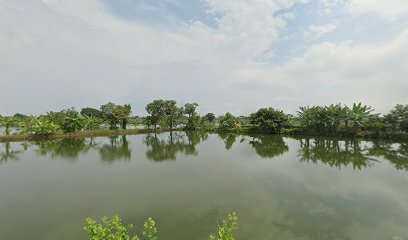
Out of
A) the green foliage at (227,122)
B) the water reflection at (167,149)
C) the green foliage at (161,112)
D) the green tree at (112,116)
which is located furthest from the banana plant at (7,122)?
the green foliage at (227,122)

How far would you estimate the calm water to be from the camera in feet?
18.0

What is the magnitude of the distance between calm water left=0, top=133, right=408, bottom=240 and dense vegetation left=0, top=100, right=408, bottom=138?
13.8 m

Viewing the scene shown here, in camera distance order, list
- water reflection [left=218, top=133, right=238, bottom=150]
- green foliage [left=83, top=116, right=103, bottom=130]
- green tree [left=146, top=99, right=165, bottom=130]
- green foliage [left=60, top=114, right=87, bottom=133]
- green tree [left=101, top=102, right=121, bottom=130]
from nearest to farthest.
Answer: water reflection [left=218, top=133, right=238, bottom=150] < green foliage [left=60, top=114, right=87, bottom=133] < green foliage [left=83, top=116, right=103, bottom=130] < green tree [left=101, top=102, right=121, bottom=130] < green tree [left=146, top=99, right=165, bottom=130]

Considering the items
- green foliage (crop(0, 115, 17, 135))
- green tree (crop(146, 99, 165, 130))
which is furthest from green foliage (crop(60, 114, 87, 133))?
green tree (crop(146, 99, 165, 130))

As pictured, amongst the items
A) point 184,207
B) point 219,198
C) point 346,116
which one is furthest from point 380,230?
point 346,116

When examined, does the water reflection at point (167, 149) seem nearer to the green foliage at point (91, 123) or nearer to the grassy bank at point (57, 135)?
the grassy bank at point (57, 135)

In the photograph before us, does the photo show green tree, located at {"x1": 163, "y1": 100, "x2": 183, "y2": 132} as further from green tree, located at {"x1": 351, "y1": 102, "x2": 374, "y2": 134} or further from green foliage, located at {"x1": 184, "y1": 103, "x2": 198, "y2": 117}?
green tree, located at {"x1": 351, "y1": 102, "x2": 374, "y2": 134}

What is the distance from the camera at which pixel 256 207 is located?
6.77m

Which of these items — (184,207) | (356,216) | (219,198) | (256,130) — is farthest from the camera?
(256,130)

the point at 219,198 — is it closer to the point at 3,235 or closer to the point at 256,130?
the point at 3,235

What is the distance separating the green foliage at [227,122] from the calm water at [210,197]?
27416 millimetres

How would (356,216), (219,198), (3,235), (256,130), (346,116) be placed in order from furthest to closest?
(256,130) < (346,116) < (219,198) < (356,216) < (3,235)

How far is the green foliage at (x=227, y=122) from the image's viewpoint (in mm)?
40719

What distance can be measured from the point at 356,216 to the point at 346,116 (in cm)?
2359
